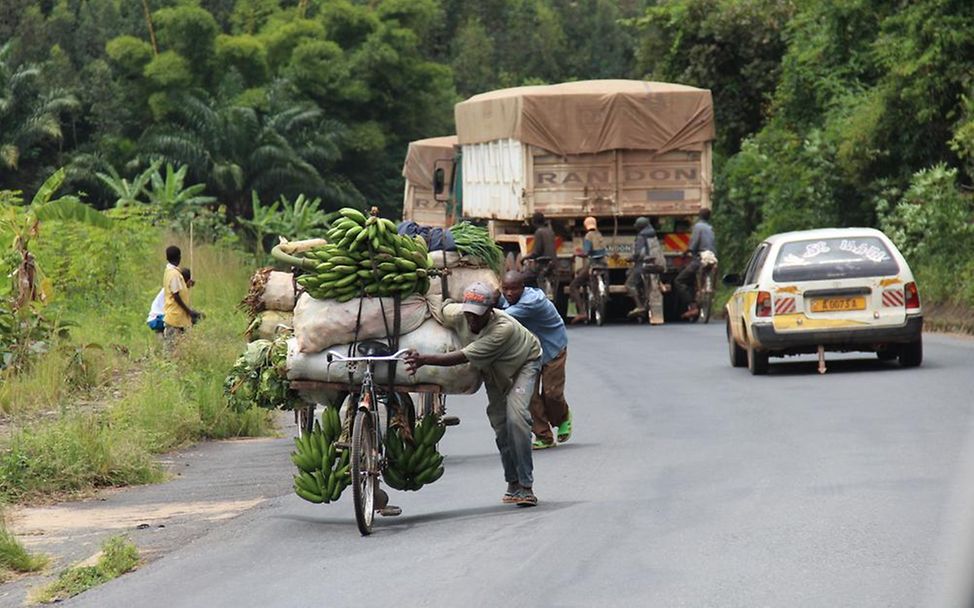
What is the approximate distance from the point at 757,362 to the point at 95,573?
11174mm

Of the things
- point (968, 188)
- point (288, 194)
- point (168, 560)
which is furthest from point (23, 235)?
point (288, 194)

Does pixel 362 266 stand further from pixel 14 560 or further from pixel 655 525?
pixel 14 560

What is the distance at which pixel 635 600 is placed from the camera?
27.0 ft

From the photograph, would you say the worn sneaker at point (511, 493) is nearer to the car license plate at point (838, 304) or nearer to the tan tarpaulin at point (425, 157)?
the car license plate at point (838, 304)

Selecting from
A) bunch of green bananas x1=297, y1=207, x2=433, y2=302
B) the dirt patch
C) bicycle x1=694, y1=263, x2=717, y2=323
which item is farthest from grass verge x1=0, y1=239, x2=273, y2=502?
bicycle x1=694, y1=263, x2=717, y2=323

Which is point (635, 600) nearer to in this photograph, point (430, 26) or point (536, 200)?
point (536, 200)

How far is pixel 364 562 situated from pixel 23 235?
10974mm

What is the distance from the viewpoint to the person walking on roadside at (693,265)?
96.8 feet

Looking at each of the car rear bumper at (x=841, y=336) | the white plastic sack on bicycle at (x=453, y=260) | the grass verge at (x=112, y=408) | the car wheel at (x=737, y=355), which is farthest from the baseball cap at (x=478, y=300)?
the car wheel at (x=737, y=355)

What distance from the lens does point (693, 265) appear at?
97.3ft

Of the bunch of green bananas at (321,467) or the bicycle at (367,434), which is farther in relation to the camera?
the bunch of green bananas at (321,467)

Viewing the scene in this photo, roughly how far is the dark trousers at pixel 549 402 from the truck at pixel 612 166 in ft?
50.7

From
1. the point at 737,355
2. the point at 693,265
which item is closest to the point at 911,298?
the point at 737,355

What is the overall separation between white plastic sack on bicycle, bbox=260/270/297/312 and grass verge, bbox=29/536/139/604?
4130 millimetres
